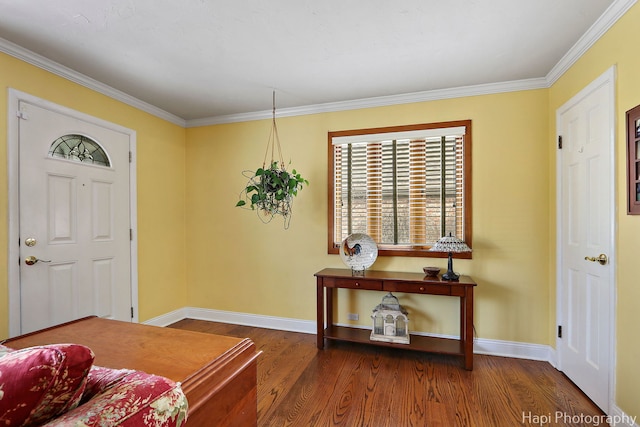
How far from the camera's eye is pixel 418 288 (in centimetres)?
258

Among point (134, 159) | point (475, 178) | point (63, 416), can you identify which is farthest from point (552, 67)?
point (134, 159)

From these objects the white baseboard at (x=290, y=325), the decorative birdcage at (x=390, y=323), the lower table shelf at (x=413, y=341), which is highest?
the decorative birdcage at (x=390, y=323)

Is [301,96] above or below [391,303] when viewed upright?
above

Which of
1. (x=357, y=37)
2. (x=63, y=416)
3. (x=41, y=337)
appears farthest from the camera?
(x=357, y=37)

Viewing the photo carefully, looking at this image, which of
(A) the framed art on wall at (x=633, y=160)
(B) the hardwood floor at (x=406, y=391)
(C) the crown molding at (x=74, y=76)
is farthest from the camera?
(C) the crown molding at (x=74, y=76)

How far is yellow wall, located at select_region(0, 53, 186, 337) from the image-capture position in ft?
8.39

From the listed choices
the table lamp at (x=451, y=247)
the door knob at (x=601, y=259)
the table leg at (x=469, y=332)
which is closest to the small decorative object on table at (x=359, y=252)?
the table lamp at (x=451, y=247)

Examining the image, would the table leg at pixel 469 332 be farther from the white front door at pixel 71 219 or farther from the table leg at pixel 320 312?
the white front door at pixel 71 219

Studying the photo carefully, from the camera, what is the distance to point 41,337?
1305 mm

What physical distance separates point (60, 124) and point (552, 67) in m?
3.98

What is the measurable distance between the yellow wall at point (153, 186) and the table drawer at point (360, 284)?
206 centimetres

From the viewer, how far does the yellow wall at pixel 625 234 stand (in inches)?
64.4

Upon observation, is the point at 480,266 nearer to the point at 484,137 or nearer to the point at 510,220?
the point at 510,220

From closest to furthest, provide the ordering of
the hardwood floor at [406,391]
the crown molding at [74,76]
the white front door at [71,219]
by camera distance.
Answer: the hardwood floor at [406,391] → the crown molding at [74,76] → the white front door at [71,219]
